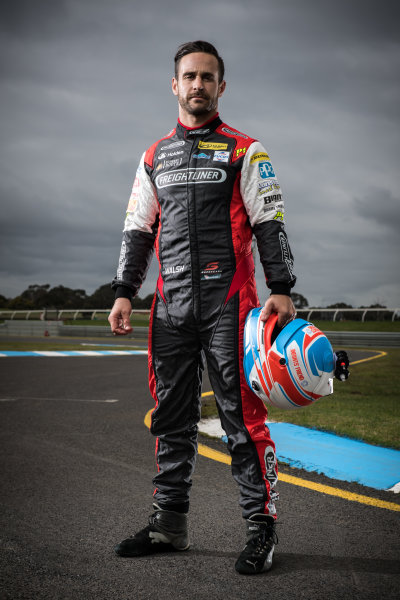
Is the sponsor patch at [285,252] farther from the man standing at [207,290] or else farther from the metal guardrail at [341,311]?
the metal guardrail at [341,311]

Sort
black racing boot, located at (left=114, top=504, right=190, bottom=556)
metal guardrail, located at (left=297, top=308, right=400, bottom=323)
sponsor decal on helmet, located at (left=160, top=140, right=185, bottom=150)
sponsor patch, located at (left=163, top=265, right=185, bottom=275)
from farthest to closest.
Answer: metal guardrail, located at (left=297, top=308, right=400, bottom=323)
sponsor decal on helmet, located at (left=160, top=140, right=185, bottom=150)
sponsor patch, located at (left=163, top=265, right=185, bottom=275)
black racing boot, located at (left=114, top=504, right=190, bottom=556)

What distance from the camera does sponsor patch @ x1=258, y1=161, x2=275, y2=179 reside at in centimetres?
239

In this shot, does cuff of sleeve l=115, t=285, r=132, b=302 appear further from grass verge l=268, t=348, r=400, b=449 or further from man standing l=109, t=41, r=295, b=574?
grass verge l=268, t=348, r=400, b=449

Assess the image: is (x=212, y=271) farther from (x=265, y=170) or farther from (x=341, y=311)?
(x=341, y=311)

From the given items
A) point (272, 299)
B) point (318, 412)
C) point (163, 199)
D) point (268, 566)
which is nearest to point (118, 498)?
point (268, 566)

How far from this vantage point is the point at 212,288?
2391 millimetres

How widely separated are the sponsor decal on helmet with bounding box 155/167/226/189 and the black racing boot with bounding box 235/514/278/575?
159cm

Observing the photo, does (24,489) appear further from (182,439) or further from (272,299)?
(272,299)

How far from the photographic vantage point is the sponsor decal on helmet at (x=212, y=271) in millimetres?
2389

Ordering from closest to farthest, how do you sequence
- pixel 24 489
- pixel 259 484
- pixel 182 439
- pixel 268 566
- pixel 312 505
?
pixel 268 566 < pixel 259 484 < pixel 182 439 < pixel 312 505 < pixel 24 489

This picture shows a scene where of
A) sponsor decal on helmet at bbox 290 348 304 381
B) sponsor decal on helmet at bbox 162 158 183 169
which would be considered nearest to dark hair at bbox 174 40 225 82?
sponsor decal on helmet at bbox 162 158 183 169

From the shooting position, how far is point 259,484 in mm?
2320

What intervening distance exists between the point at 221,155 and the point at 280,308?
2.64ft

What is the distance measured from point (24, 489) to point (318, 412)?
3.15 m
